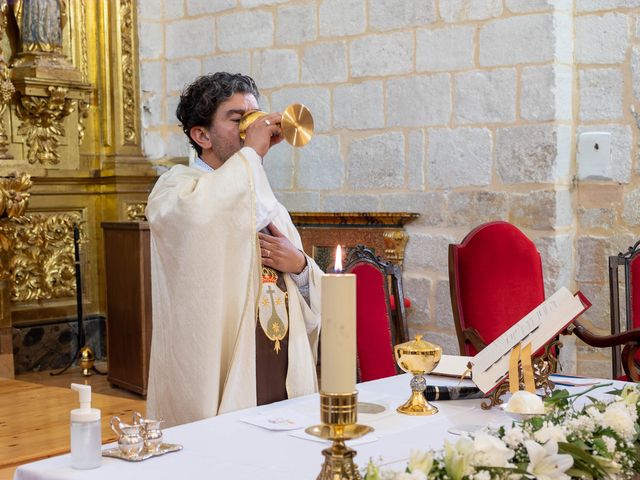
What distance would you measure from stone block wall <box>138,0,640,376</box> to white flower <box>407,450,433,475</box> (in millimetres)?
3349

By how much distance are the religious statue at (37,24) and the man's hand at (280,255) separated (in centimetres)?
379

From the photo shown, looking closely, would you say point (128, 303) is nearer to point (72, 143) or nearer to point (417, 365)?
point (72, 143)

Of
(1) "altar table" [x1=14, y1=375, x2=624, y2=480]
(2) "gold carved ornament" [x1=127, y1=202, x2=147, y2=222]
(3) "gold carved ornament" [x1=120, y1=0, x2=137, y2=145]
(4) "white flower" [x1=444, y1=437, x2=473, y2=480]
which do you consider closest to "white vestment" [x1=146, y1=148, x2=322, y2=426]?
(1) "altar table" [x1=14, y1=375, x2=624, y2=480]

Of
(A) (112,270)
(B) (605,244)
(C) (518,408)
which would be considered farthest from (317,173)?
(C) (518,408)

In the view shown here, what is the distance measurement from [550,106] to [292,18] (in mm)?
1724

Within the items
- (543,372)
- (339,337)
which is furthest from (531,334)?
(339,337)

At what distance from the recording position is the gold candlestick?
1.19 meters

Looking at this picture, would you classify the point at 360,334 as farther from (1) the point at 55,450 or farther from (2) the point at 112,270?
(2) the point at 112,270

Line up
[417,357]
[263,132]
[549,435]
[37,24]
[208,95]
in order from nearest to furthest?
[549,435], [417,357], [263,132], [208,95], [37,24]

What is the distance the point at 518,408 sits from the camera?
1.88m

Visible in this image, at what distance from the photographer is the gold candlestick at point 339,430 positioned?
1.19m

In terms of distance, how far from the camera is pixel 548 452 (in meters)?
1.41

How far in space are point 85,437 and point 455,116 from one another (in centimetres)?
354

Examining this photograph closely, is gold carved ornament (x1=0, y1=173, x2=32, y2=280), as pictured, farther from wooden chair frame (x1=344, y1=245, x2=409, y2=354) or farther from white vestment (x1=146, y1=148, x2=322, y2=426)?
white vestment (x1=146, y1=148, x2=322, y2=426)
